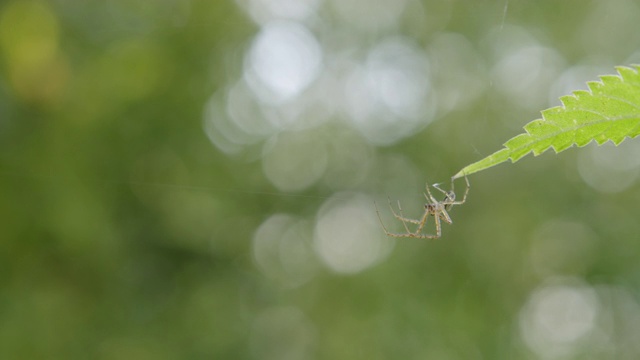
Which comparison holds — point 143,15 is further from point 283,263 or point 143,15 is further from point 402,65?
point 402,65

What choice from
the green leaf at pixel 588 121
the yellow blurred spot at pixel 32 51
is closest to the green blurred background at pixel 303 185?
the yellow blurred spot at pixel 32 51

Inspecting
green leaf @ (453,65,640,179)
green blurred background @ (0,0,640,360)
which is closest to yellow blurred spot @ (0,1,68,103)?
green blurred background @ (0,0,640,360)

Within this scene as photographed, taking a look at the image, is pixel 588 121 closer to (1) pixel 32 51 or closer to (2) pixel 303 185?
(1) pixel 32 51

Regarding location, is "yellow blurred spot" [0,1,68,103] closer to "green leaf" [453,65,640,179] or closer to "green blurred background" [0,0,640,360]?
"green blurred background" [0,0,640,360]

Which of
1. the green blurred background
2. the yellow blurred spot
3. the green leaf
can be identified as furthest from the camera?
the green blurred background

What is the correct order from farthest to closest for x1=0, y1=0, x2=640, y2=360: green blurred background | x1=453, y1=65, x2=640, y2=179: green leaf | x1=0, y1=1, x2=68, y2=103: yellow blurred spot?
1. x1=0, y1=0, x2=640, y2=360: green blurred background
2. x1=0, y1=1, x2=68, y2=103: yellow blurred spot
3. x1=453, y1=65, x2=640, y2=179: green leaf

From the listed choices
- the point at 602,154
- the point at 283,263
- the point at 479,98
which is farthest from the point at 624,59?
the point at 283,263

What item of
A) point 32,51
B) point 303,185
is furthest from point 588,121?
point 303,185
